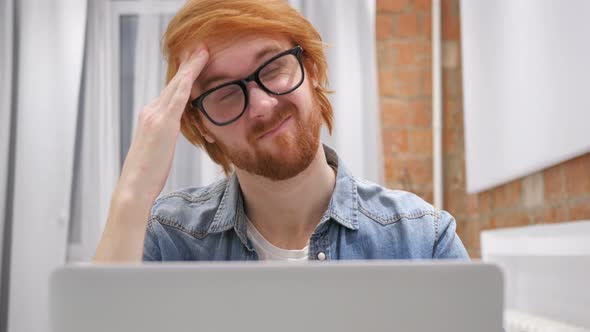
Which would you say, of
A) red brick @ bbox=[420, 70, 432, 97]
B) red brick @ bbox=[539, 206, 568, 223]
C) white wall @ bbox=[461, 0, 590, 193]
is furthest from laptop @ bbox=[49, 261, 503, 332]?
red brick @ bbox=[420, 70, 432, 97]

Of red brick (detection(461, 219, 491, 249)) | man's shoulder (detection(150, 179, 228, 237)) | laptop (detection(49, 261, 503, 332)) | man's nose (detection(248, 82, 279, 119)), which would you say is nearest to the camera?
laptop (detection(49, 261, 503, 332))

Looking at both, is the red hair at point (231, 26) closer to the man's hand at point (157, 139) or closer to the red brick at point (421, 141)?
the man's hand at point (157, 139)

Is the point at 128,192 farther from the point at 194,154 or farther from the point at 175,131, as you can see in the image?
the point at 194,154

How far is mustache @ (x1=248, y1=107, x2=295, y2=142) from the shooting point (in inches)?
46.8

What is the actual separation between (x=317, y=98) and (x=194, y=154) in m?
1.41

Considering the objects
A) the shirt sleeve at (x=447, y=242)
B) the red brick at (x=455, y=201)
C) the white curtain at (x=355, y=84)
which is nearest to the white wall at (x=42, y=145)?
the white curtain at (x=355, y=84)

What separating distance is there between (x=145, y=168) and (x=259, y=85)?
27 centimetres

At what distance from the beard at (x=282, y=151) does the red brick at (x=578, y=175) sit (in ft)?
2.44

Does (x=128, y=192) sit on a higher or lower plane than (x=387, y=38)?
lower

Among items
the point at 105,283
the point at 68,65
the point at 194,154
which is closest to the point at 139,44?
the point at 68,65

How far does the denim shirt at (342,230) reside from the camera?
4.03 feet

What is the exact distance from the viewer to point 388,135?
2.77m

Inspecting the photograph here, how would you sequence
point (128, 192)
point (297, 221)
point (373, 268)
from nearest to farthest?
point (373, 268)
point (128, 192)
point (297, 221)

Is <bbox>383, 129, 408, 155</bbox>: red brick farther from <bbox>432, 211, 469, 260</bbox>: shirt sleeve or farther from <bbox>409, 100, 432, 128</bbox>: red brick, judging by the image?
<bbox>432, 211, 469, 260</bbox>: shirt sleeve
